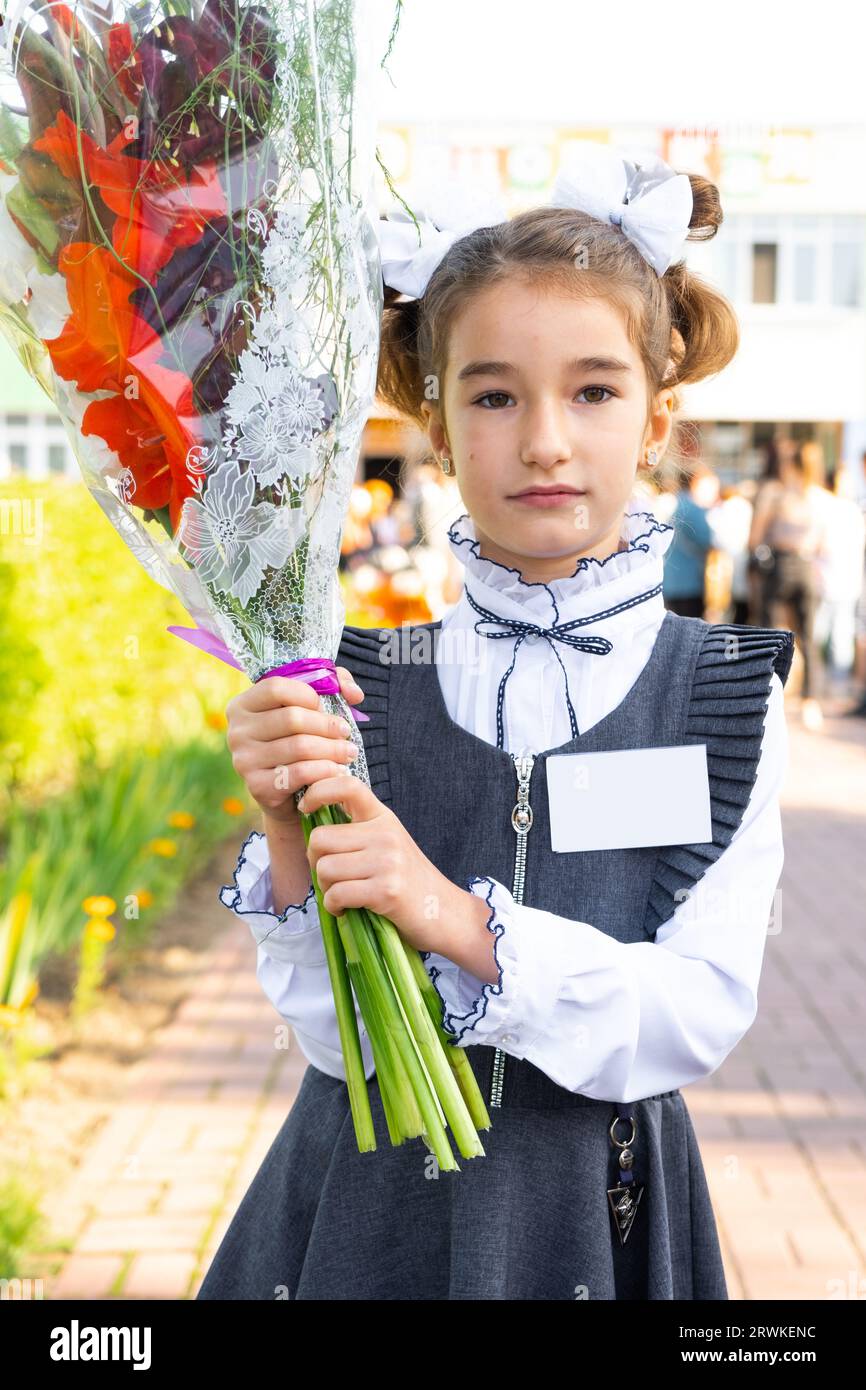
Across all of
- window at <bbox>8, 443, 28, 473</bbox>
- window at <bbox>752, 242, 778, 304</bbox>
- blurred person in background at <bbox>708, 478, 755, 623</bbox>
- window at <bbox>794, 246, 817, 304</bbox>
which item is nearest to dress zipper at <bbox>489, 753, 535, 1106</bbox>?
blurred person in background at <bbox>708, 478, 755, 623</bbox>

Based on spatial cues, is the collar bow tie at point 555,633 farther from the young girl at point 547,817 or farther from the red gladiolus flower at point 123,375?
the red gladiolus flower at point 123,375

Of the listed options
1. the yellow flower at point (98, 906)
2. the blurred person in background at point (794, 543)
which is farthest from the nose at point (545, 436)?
the blurred person in background at point (794, 543)

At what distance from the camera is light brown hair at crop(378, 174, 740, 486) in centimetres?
156

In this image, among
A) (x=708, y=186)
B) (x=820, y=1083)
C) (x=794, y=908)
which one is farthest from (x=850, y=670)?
(x=708, y=186)

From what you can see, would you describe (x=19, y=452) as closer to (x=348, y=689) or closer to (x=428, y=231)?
(x=428, y=231)

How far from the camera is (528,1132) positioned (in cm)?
154

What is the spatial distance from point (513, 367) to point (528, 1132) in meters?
0.83

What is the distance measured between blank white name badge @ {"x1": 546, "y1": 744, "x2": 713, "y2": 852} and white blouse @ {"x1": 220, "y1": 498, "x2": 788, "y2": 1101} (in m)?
0.06

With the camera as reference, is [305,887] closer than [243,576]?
No

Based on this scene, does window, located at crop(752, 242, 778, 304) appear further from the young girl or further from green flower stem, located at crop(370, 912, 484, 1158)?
green flower stem, located at crop(370, 912, 484, 1158)

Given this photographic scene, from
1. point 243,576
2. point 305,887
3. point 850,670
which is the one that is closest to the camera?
point 243,576

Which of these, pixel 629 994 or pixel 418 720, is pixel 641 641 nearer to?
pixel 418 720
